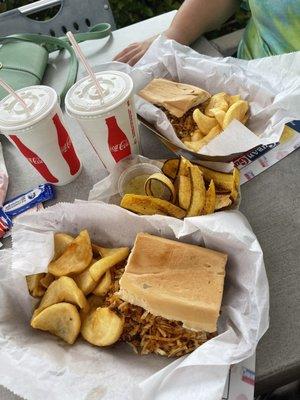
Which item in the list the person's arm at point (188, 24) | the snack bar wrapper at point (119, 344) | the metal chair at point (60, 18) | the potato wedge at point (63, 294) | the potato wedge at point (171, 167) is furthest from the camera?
the metal chair at point (60, 18)

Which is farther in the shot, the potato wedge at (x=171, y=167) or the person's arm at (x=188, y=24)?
the person's arm at (x=188, y=24)

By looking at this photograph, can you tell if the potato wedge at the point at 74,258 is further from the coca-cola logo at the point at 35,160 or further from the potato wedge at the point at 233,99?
the potato wedge at the point at 233,99

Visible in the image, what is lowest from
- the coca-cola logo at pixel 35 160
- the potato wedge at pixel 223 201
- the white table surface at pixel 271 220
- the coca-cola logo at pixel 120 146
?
the white table surface at pixel 271 220

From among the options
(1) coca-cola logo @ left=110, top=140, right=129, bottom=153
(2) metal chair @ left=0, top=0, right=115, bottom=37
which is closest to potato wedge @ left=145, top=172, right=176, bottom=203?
(1) coca-cola logo @ left=110, top=140, right=129, bottom=153

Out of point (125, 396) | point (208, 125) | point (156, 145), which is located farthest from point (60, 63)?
point (125, 396)

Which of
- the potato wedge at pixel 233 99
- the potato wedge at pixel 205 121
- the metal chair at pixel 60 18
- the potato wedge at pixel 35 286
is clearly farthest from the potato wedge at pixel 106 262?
the metal chair at pixel 60 18

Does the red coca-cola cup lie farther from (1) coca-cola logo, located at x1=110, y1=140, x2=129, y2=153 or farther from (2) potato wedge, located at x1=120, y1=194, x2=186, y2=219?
(2) potato wedge, located at x1=120, y1=194, x2=186, y2=219
